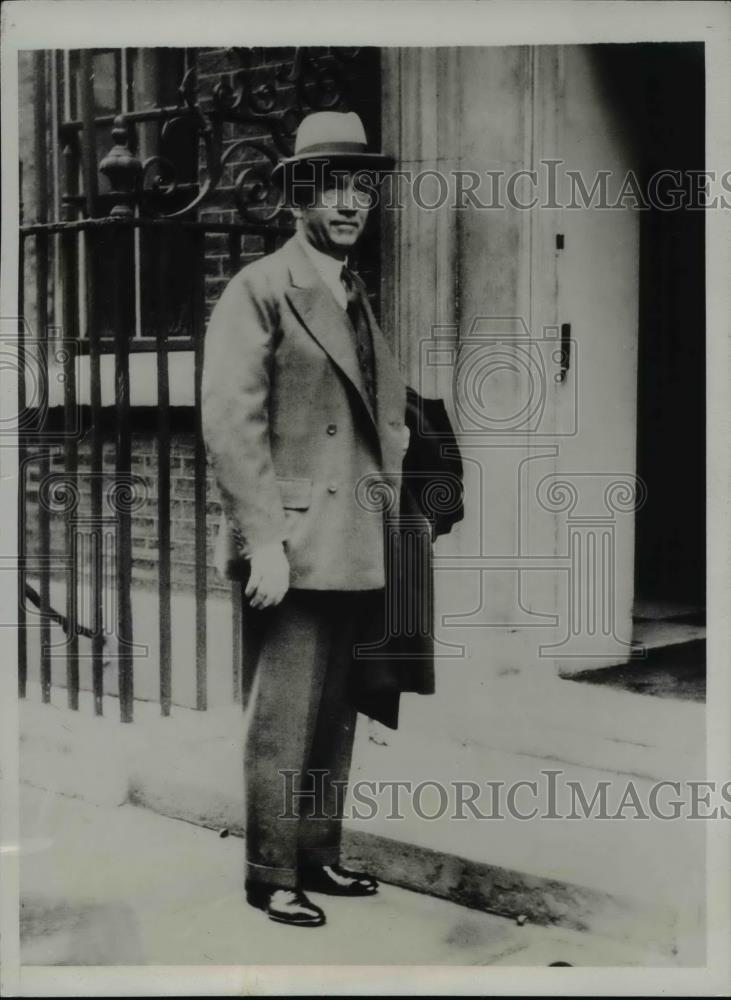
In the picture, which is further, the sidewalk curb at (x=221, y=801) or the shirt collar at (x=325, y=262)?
the shirt collar at (x=325, y=262)

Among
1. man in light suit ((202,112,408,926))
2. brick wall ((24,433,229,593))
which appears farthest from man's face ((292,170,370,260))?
brick wall ((24,433,229,593))

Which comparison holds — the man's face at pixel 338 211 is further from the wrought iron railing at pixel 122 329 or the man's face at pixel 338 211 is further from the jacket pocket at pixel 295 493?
the jacket pocket at pixel 295 493

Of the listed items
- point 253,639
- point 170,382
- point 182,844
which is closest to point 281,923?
point 182,844

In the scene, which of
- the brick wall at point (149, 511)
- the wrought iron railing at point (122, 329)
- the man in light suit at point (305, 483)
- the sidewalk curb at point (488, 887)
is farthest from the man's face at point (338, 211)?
the sidewalk curb at point (488, 887)

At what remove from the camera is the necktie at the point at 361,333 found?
13.5ft

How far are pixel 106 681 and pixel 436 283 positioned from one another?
181 cm

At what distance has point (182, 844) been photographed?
4.26m

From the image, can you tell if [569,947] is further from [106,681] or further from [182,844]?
[106,681]

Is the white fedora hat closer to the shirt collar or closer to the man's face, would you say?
the man's face

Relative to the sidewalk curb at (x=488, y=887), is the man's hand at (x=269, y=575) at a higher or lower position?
higher

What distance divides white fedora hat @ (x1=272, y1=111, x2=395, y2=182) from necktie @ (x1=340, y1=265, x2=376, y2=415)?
11.9 inches

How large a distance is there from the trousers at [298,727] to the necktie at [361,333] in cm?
58

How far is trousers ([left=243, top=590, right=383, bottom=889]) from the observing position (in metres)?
4.09

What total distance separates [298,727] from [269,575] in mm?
441
